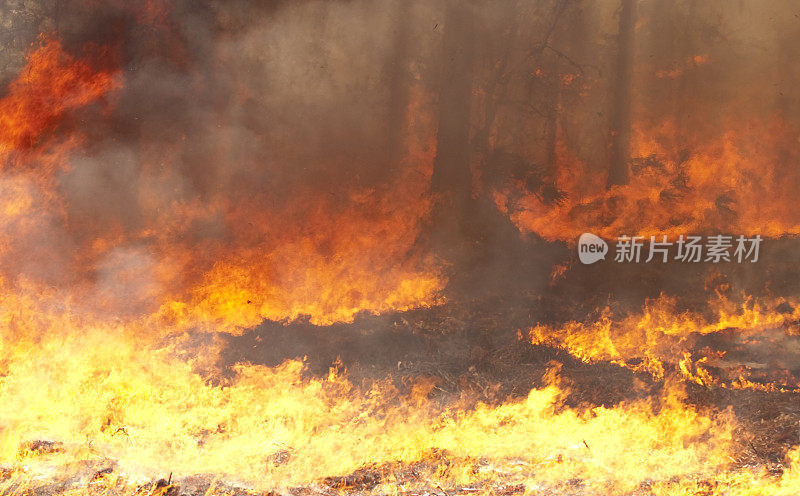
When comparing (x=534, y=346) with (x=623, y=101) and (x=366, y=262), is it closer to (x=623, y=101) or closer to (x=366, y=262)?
(x=366, y=262)

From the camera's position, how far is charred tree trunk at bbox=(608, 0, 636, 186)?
321 cm

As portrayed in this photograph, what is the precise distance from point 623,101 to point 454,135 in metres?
1.23

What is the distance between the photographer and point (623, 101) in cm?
321

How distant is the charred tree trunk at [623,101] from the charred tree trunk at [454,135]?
104 centimetres

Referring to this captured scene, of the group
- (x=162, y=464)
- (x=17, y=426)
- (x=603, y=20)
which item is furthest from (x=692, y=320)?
(x=17, y=426)

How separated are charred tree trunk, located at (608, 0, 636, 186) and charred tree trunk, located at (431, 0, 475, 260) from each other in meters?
1.04

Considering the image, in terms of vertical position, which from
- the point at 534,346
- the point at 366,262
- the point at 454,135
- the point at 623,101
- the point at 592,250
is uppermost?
the point at 623,101

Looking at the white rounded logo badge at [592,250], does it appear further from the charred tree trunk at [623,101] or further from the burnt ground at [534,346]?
the charred tree trunk at [623,101]

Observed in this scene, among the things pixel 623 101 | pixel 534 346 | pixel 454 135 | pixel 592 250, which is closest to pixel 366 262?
pixel 454 135

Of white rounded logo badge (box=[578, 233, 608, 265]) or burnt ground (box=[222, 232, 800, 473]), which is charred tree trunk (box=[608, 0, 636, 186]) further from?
burnt ground (box=[222, 232, 800, 473])

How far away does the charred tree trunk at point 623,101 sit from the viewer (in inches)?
126

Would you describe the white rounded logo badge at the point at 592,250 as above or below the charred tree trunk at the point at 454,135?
below

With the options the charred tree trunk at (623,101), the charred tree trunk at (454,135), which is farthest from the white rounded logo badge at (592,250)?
the charred tree trunk at (454,135)

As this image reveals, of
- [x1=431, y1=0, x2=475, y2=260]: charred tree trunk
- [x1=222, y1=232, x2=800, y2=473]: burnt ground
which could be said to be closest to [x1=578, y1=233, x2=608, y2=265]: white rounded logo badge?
[x1=222, y1=232, x2=800, y2=473]: burnt ground
